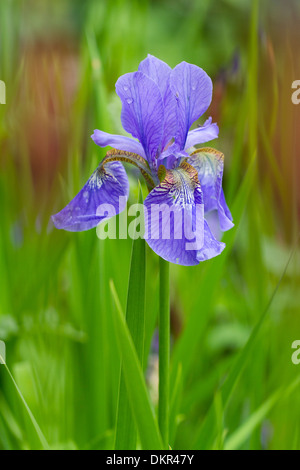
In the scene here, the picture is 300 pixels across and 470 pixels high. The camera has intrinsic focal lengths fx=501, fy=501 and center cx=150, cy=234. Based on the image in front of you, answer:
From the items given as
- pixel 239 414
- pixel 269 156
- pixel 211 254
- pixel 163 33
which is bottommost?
pixel 239 414

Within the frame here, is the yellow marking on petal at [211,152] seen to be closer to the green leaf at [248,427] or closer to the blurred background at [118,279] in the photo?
the blurred background at [118,279]

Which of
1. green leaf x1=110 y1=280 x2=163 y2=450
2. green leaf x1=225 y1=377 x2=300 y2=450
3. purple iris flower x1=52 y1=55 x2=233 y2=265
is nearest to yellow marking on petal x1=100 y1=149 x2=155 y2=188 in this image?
purple iris flower x1=52 y1=55 x2=233 y2=265

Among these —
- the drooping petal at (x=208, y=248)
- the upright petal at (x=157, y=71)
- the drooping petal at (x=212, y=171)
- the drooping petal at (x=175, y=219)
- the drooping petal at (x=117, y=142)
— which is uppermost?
the upright petal at (x=157, y=71)

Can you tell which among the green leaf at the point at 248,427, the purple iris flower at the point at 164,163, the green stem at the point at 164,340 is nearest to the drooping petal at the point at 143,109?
the purple iris flower at the point at 164,163

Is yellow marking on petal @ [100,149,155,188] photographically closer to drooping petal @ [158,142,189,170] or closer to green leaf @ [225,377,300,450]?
drooping petal @ [158,142,189,170]

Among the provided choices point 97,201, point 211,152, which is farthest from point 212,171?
point 97,201
